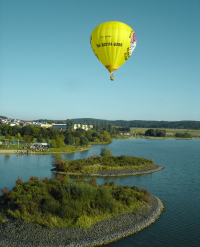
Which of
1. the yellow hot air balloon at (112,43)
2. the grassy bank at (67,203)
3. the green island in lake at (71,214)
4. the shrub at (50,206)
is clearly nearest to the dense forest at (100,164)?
the green island in lake at (71,214)

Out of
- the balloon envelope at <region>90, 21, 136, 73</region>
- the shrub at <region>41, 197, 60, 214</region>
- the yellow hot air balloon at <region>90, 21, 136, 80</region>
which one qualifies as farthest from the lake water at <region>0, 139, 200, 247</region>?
the balloon envelope at <region>90, 21, 136, 73</region>

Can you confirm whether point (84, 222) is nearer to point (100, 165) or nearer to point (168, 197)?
point (168, 197)

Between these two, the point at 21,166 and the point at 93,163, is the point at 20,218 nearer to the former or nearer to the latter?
the point at 93,163

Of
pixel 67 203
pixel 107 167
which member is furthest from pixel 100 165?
pixel 67 203

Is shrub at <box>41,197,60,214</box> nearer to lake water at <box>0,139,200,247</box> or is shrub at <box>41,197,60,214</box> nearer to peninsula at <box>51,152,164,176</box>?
lake water at <box>0,139,200,247</box>

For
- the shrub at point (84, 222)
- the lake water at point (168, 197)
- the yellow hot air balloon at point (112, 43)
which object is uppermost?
the yellow hot air balloon at point (112, 43)

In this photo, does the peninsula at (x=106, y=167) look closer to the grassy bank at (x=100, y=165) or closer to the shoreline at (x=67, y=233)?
the grassy bank at (x=100, y=165)
